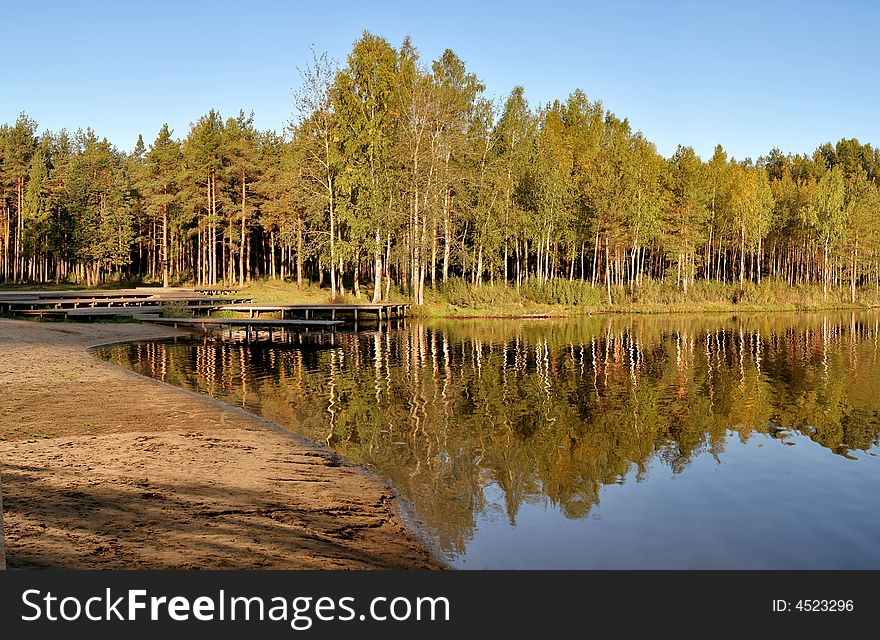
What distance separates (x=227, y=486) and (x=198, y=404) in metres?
7.16

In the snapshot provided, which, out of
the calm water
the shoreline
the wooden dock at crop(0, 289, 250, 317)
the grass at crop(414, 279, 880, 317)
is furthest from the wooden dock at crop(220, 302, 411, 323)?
the calm water

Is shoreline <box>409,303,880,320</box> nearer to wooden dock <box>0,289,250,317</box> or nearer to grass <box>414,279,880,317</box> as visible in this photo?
grass <box>414,279,880,317</box>

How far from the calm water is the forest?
20.0 metres

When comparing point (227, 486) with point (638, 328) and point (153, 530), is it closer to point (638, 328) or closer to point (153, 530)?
point (153, 530)

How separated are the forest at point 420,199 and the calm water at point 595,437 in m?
20.0

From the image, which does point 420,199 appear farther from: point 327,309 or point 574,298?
point 574,298

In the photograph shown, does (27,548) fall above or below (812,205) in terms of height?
below

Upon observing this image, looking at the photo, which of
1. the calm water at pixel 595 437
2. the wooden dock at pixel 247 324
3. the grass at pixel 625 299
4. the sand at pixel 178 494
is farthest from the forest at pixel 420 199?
the sand at pixel 178 494

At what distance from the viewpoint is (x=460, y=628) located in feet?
19.8

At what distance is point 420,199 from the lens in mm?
49656

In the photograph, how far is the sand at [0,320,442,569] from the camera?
718cm

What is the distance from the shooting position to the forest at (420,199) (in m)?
48.6

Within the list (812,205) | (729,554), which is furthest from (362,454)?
(812,205)

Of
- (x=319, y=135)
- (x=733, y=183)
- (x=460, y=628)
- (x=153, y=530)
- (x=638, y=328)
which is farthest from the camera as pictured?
(x=733, y=183)
